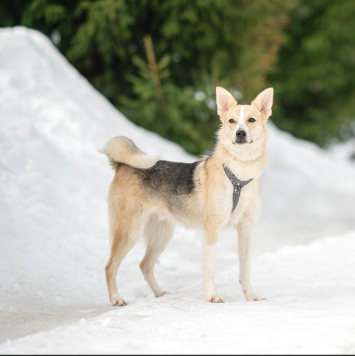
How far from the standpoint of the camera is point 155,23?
1192 centimetres

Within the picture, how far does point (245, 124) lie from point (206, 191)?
0.77 metres

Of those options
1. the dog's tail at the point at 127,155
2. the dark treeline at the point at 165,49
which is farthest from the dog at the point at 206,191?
the dark treeline at the point at 165,49

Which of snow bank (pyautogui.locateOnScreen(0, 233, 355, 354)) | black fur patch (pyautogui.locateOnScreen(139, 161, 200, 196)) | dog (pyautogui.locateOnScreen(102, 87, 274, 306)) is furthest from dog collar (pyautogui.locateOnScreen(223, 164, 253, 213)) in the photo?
snow bank (pyautogui.locateOnScreen(0, 233, 355, 354))

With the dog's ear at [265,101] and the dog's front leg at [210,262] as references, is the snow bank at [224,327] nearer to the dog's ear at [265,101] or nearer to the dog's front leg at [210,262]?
the dog's front leg at [210,262]

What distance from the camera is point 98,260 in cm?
601

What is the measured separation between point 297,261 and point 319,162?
38.4 feet

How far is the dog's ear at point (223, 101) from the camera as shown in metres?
4.72

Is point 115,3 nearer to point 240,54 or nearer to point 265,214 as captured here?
point 240,54

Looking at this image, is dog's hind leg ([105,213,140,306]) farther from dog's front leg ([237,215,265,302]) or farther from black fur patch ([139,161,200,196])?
dog's front leg ([237,215,265,302])

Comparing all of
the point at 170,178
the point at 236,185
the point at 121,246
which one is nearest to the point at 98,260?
the point at 121,246

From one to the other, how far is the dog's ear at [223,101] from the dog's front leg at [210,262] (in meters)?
1.24

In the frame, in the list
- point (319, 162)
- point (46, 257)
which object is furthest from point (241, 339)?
point (319, 162)

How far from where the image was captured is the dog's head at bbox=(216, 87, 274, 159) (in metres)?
4.34

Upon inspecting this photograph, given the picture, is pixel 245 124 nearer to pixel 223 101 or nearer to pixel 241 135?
pixel 241 135
